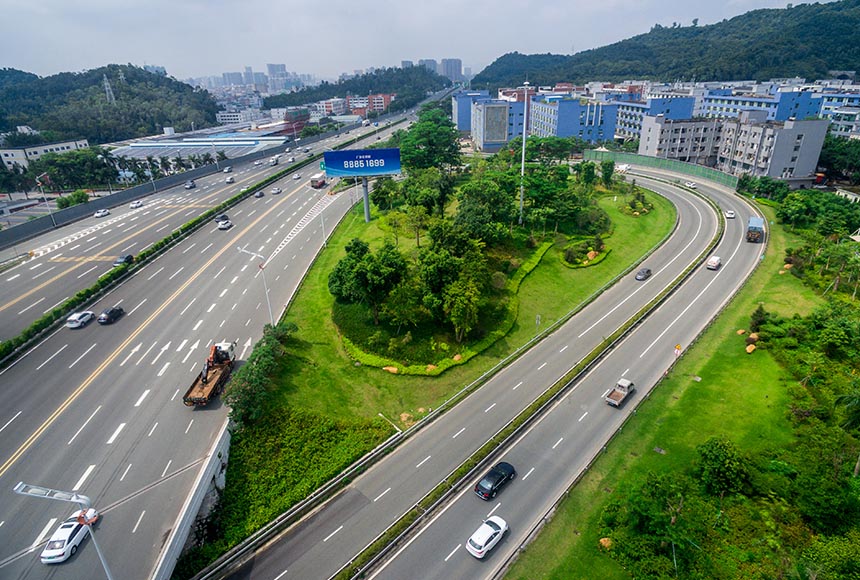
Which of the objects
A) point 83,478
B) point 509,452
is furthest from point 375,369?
point 83,478

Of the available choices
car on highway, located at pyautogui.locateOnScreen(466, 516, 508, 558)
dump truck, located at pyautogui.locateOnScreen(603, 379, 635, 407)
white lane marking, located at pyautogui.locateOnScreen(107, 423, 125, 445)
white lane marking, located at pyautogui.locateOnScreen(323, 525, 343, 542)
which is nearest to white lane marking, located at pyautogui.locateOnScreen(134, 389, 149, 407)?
white lane marking, located at pyautogui.locateOnScreen(107, 423, 125, 445)

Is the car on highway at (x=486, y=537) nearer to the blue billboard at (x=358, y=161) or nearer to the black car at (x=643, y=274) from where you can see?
the black car at (x=643, y=274)

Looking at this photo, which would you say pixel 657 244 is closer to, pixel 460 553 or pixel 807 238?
pixel 807 238

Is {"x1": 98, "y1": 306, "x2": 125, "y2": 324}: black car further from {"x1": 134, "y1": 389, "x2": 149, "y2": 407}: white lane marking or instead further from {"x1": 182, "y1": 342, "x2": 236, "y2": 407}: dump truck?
{"x1": 134, "y1": 389, "x2": 149, "y2": 407}: white lane marking

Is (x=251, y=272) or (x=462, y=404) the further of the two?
(x=251, y=272)

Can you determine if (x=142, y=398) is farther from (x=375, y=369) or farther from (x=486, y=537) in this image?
(x=486, y=537)

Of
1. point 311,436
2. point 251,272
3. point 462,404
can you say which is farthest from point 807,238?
point 251,272


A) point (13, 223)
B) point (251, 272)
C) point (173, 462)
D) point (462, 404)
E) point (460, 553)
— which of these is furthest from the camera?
point (13, 223)
